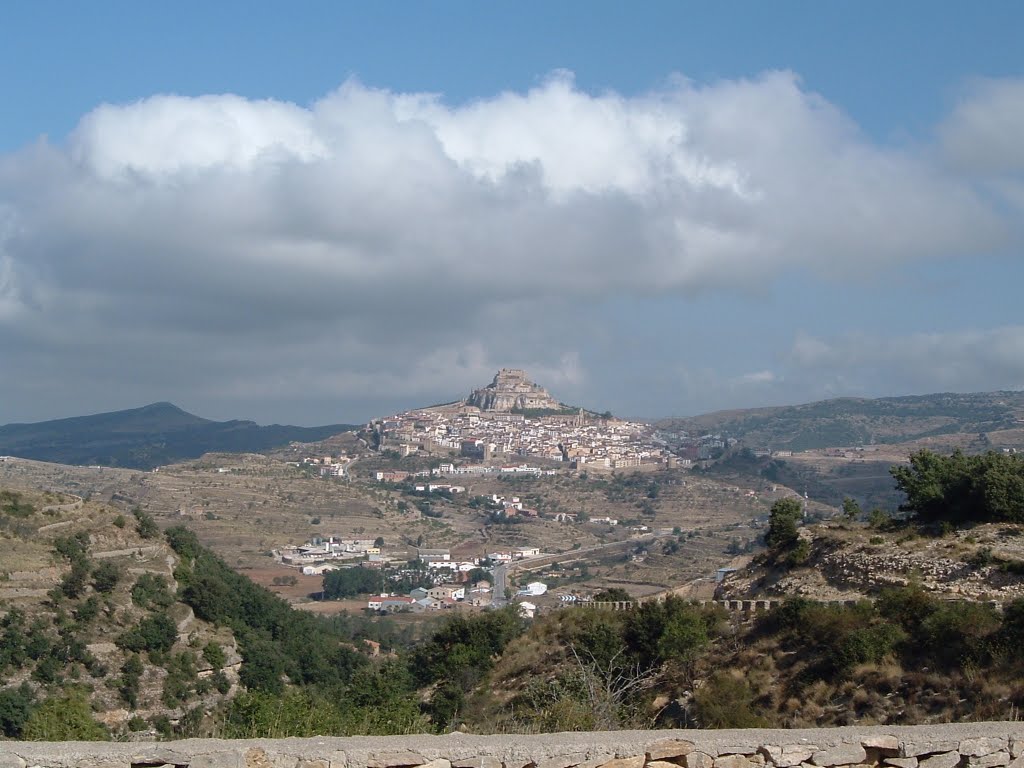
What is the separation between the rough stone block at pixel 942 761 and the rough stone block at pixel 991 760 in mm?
77

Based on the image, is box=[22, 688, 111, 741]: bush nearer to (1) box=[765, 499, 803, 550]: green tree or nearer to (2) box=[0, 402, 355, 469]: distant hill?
(1) box=[765, 499, 803, 550]: green tree

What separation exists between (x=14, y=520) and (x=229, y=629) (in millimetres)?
9907

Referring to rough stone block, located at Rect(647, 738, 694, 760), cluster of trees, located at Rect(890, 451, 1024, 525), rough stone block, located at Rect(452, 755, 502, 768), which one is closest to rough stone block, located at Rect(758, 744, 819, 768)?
rough stone block, located at Rect(647, 738, 694, 760)

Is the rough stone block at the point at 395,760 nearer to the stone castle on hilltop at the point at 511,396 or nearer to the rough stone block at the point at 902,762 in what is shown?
the rough stone block at the point at 902,762

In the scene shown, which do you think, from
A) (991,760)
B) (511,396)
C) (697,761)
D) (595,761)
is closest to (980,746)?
(991,760)

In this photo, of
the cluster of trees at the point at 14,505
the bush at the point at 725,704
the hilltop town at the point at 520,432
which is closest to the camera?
the bush at the point at 725,704

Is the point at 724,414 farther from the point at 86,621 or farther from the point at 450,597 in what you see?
the point at 86,621

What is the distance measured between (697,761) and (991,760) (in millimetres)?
1563

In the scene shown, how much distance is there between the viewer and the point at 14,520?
3200cm

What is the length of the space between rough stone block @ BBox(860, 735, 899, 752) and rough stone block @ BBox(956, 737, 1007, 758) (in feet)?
1.07

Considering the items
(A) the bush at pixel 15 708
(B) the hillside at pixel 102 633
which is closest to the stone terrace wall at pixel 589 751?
(A) the bush at pixel 15 708

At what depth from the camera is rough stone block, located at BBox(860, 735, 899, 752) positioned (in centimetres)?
467

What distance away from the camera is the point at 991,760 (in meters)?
4.71

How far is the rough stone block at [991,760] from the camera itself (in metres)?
4.69
